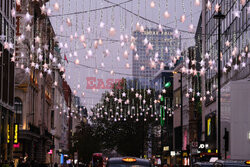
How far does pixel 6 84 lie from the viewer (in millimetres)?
50656

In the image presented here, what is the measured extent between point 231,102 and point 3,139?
17764mm

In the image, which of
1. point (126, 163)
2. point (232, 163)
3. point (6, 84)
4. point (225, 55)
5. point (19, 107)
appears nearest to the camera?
point (232, 163)

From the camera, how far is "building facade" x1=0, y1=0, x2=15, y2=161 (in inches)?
1877

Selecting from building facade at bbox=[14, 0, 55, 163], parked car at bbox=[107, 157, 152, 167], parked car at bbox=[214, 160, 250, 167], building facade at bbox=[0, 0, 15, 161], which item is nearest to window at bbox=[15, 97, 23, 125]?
building facade at bbox=[14, 0, 55, 163]

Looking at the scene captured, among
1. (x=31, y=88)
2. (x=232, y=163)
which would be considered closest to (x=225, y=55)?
(x=31, y=88)

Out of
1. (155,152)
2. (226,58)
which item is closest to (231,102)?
(226,58)

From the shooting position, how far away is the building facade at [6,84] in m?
47.7

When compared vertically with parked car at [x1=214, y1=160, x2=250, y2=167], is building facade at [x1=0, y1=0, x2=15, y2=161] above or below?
above

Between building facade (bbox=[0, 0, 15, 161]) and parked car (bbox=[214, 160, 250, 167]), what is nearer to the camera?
parked car (bbox=[214, 160, 250, 167])

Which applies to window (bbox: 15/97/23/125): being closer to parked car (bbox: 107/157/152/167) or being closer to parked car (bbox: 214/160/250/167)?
parked car (bbox: 107/157/152/167)

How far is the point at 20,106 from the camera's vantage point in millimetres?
67562

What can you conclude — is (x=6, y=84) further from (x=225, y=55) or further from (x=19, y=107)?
(x=225, y=55)

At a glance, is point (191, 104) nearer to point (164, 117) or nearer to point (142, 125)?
point (142, 125)

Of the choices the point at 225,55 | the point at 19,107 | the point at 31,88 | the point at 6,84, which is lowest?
the point at 19,107
